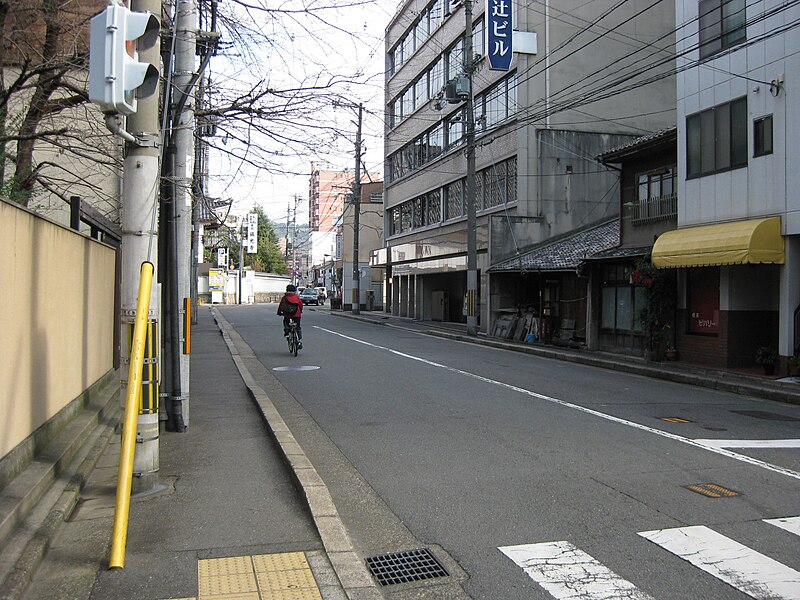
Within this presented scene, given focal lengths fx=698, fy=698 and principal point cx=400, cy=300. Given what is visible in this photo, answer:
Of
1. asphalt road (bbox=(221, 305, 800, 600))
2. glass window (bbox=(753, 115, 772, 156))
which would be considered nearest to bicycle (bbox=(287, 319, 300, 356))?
asphalt road (bbox=(221, 305, 800, 600))

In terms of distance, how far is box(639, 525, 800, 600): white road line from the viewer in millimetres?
4121

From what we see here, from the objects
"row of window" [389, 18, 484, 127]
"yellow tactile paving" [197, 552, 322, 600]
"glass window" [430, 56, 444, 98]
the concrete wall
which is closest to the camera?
"yellow tactile paving" [197, 552, 322, 600]

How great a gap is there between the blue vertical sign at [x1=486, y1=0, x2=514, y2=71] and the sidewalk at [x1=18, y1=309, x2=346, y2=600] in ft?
73.2

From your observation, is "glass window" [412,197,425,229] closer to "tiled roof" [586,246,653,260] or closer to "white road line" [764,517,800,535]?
"tiled roof" [586,246,653,260]

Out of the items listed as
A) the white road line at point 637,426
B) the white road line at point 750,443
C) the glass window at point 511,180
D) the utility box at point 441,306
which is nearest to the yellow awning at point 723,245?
the white road line at point 637,426

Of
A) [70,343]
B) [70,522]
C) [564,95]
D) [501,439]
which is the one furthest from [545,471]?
[564,95]

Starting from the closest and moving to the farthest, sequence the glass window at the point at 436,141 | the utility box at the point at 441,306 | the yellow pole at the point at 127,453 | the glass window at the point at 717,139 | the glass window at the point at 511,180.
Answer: the yellow pole at the point at 127,453, the glass window at the point at 717,139, the glass window at the point at 511,180, the glass window at the point at 436,141, the utility box at the point at 441,306

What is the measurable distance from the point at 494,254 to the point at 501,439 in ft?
66.0

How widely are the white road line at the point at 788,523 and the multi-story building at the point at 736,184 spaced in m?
9.16

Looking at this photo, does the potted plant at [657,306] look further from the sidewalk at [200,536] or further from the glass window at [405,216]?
the glass window at [405,216]

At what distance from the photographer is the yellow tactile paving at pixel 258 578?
4.03 metres

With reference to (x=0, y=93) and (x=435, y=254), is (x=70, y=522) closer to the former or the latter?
(x=0, y=93)

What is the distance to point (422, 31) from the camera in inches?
1585

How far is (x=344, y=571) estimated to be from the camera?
4.36 m
